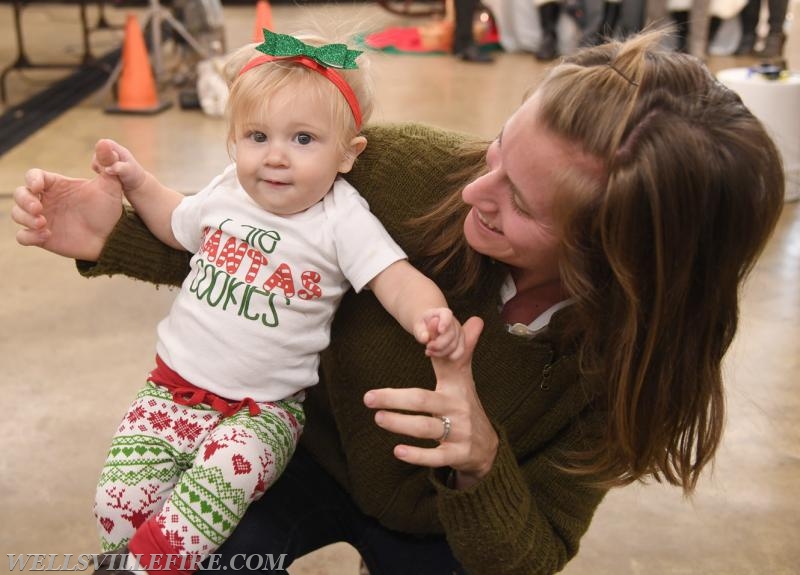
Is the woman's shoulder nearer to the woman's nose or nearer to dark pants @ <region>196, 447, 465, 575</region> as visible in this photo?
the woman's nose

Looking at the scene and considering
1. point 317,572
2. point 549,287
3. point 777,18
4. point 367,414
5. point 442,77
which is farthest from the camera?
point 777,18

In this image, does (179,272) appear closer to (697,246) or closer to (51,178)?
(51,178)

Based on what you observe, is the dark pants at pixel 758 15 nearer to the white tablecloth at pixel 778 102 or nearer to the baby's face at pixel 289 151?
the white tablecloth at pixel 778 102

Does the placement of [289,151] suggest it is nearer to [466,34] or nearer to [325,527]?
[325,527]

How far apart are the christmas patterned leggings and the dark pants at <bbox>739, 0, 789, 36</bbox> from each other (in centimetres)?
647

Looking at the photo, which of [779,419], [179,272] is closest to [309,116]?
[179,272]

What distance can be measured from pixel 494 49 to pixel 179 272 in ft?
20.4

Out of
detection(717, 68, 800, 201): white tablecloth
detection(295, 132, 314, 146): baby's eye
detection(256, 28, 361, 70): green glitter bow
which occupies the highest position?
detection(256, 28, 361, 70): green glitter bow

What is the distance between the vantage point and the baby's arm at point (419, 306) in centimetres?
121

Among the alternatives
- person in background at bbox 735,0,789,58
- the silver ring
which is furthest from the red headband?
person in background at bbox 735,0,789,58

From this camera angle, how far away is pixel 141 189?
1582mm

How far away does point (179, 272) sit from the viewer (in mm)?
1645

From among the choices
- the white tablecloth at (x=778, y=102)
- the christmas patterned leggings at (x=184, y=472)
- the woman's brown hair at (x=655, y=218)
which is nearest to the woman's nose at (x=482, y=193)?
the woman's brown hair at (x=655, y=218)

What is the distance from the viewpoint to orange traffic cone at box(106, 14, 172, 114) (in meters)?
5.34
